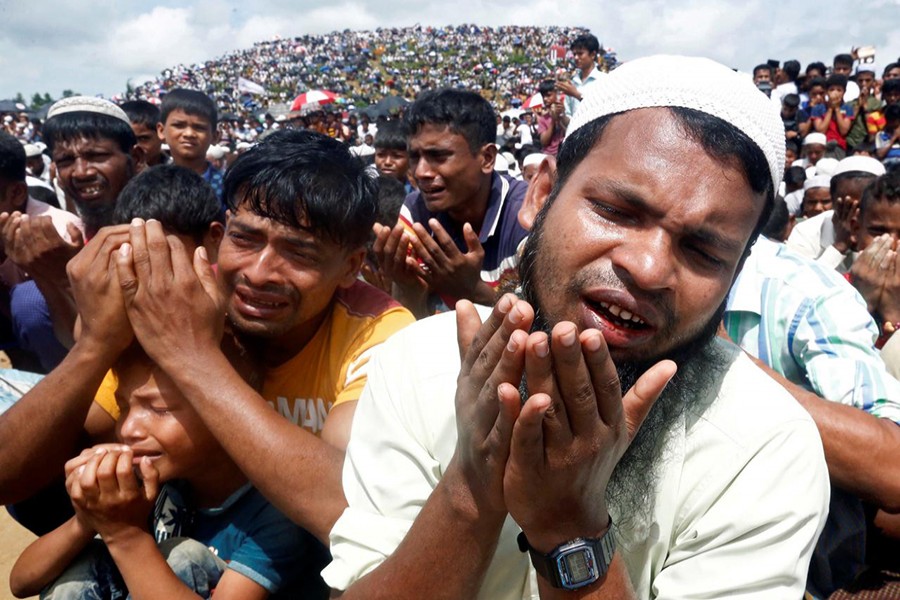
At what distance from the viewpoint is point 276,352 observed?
8.13 ft

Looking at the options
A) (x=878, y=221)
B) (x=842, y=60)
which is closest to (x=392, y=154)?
(x=878, y=221)

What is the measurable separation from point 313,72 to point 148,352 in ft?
204

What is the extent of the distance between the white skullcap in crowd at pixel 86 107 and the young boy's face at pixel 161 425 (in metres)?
2.75

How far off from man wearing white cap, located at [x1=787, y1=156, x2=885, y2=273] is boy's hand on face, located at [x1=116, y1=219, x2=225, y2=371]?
13.0 ft

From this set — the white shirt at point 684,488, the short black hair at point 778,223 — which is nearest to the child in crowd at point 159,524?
the white shirt at point 684,488

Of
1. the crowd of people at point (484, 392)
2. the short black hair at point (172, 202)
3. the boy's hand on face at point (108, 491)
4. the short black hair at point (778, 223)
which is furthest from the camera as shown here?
the short black hair at point (778, 223)

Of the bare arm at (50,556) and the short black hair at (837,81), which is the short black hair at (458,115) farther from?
the short black hair at (837,81)

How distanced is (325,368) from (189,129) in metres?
4.21

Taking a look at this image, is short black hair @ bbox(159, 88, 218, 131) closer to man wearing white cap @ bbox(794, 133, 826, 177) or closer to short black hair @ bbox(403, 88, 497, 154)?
short black hair @ bbox(403, 88, 497, 154)

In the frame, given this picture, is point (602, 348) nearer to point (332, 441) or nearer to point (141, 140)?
point (332, 441)

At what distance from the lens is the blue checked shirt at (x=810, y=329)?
83.4 inches

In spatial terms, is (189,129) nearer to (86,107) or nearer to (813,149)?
(86,107)

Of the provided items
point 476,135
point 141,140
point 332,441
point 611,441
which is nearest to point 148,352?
point 332,441

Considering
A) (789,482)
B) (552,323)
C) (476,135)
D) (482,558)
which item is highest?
(476,135)
